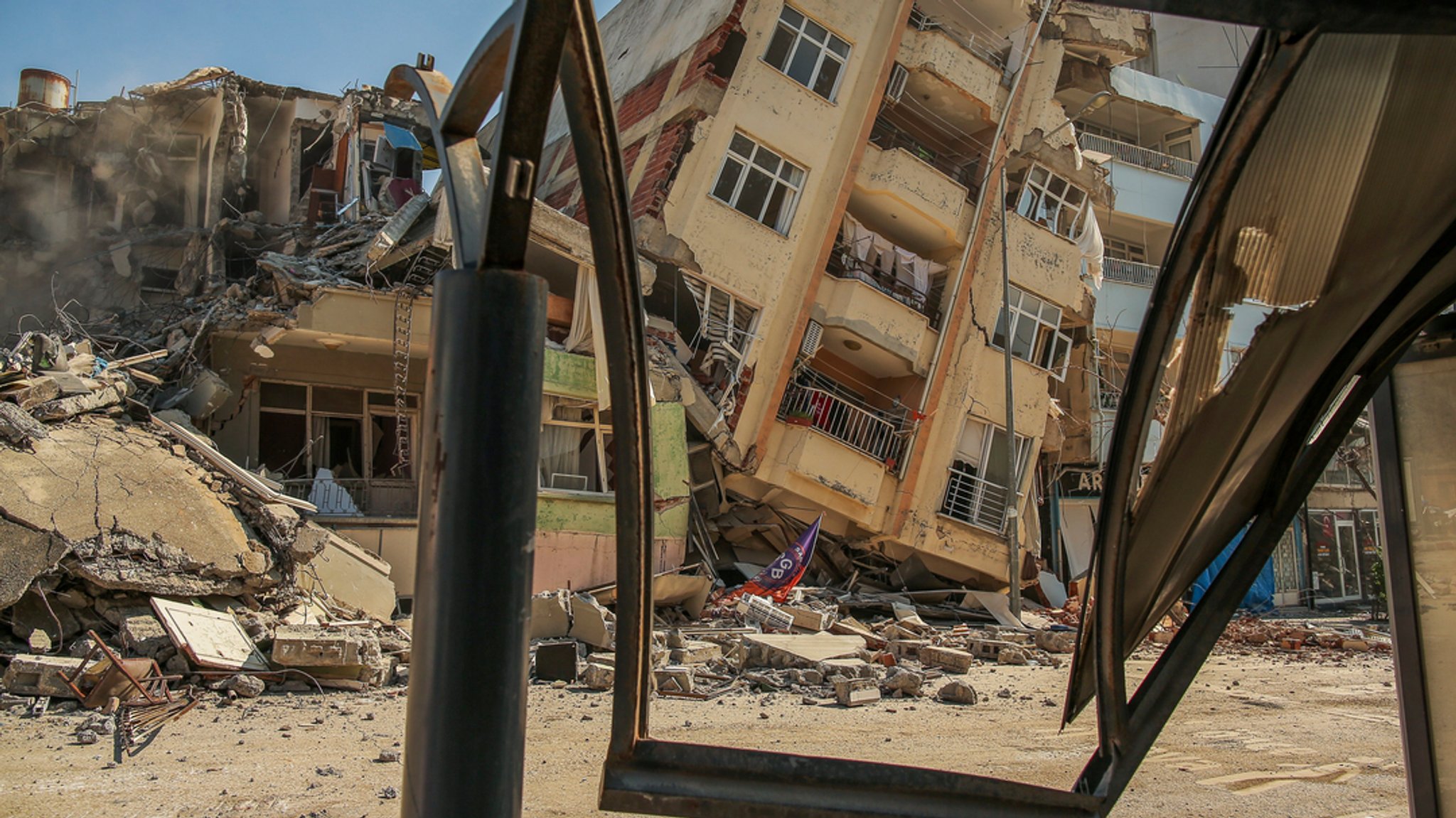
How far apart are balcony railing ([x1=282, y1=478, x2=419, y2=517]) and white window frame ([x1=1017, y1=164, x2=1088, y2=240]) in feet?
46.4

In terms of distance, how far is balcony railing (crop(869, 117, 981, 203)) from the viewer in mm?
21312

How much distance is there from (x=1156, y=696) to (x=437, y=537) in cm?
166

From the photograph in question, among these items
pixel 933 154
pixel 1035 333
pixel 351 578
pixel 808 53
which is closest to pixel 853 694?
pixel 351 578

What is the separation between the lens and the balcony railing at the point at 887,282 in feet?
65.4

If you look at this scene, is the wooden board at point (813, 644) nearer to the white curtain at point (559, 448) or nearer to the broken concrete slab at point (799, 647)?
the broken concrete slab at point (799, 647)

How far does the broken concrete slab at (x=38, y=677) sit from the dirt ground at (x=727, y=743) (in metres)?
0.43

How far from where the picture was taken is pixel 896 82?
20188 millimetres

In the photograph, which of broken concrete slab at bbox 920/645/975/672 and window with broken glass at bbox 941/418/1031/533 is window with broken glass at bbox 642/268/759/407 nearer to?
window with broken glass at bbox 941/418/1031/533

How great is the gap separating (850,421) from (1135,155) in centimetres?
1641

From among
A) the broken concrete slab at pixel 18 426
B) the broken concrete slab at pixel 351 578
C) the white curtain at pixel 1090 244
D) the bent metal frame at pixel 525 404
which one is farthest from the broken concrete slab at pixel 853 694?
the white curtain at pixel 1090 244

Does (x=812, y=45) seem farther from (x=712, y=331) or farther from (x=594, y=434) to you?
(x=594, y=434)

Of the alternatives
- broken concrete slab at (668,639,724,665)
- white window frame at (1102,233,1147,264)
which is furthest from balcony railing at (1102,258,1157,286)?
broken concrete slab at (668,639,724,665)

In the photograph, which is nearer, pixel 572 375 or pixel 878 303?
pixel 572 375

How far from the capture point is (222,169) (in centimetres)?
2319
